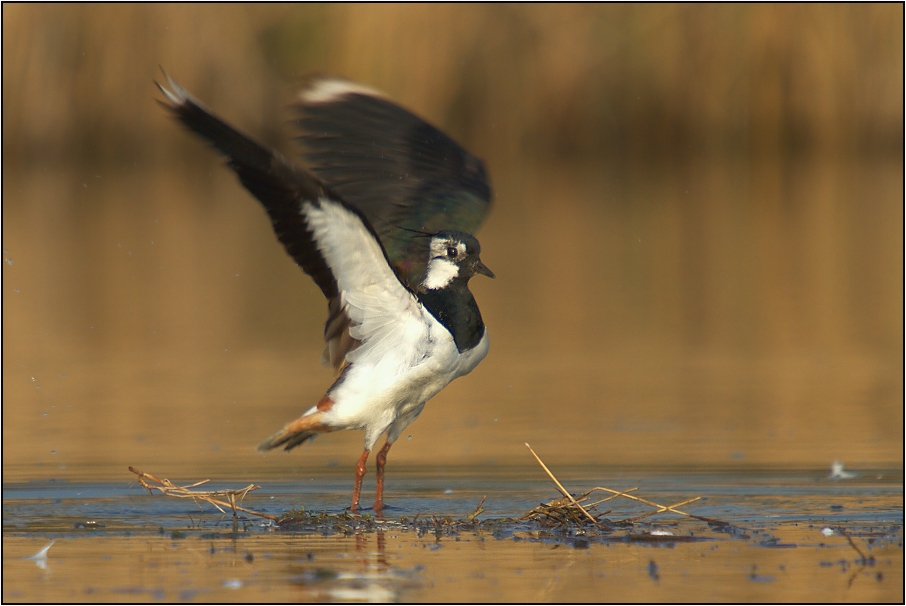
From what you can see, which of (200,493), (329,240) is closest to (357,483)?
(200,493)

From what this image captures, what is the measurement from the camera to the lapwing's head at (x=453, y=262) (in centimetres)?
610

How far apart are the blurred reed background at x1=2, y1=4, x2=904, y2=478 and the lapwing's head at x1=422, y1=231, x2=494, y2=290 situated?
3.03 ft

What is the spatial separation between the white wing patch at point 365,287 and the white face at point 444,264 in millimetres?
236

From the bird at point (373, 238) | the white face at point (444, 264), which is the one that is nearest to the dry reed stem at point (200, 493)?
the bird at point (373, 238)

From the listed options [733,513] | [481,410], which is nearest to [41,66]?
[481,410]

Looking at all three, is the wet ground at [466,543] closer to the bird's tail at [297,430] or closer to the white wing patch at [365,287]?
the bird's tail at [297,430]

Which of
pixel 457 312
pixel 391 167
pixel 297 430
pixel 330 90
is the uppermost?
pixel 330 90

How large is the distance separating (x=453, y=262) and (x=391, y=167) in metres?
0.91

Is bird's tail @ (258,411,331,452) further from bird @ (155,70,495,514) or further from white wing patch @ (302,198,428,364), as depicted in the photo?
white wing patch @ (302,198,428,364)

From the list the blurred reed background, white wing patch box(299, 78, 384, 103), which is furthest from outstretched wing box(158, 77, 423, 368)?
white wing patch box(299, 78, 384, 103)

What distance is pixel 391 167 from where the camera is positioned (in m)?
6.87

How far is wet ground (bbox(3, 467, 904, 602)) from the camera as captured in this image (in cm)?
443

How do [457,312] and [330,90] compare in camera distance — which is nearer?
[457,312]

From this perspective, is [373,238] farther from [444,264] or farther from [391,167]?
[391,167]
